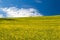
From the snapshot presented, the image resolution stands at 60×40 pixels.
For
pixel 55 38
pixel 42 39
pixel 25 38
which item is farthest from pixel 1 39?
pixel 55 38

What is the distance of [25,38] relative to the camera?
19.8 m

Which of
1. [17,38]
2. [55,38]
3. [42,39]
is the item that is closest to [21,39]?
[17,38]

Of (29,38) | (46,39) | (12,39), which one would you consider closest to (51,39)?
(46,39)

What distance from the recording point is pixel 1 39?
1905cm

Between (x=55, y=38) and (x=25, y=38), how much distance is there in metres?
2.50

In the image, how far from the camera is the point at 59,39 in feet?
63.1

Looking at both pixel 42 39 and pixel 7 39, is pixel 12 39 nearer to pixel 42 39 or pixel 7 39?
pixel 7 39

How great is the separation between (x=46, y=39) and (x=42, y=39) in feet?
1.35

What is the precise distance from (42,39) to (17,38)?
205 centimetres

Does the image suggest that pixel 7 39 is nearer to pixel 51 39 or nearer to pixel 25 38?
pixel 25 38

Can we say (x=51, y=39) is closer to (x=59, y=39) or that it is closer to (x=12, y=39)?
(x=59, y=39)

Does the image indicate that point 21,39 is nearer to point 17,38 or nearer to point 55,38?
point 17,38

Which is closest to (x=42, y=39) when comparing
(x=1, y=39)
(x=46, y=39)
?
(x=46, y=39)

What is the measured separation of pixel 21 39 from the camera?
62.7 feet
